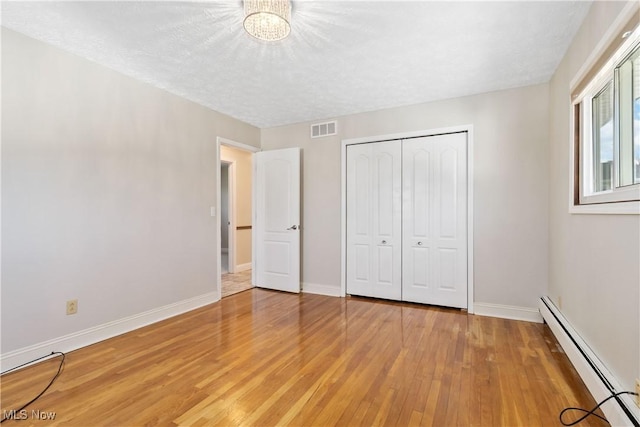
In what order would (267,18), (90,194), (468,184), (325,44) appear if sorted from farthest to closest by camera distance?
(468,184), (90,194), (325,44), (267,18)

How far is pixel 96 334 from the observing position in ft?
8.57

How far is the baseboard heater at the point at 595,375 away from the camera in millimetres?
1396

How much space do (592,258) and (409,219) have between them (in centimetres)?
189

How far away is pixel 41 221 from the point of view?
7.49ft

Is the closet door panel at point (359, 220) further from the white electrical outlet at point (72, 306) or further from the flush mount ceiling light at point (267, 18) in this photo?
the white electrical outlet at point (72, 306)

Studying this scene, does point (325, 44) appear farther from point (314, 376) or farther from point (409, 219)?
point (314, 376)

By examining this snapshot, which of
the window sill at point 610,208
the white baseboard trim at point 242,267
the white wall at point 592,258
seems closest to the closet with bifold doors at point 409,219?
the white wall at point 592,258

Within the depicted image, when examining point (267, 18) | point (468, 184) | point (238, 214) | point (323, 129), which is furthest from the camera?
point (238, 214)

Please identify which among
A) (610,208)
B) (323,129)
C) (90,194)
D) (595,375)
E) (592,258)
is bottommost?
(595,375)

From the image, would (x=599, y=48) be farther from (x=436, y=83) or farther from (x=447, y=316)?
(x=447, y=316)

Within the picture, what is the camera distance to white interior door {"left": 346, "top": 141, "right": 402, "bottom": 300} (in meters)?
3.76

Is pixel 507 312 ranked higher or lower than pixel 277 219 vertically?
lower

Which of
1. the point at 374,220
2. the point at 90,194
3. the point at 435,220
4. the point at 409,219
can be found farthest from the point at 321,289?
the point at 90,194
